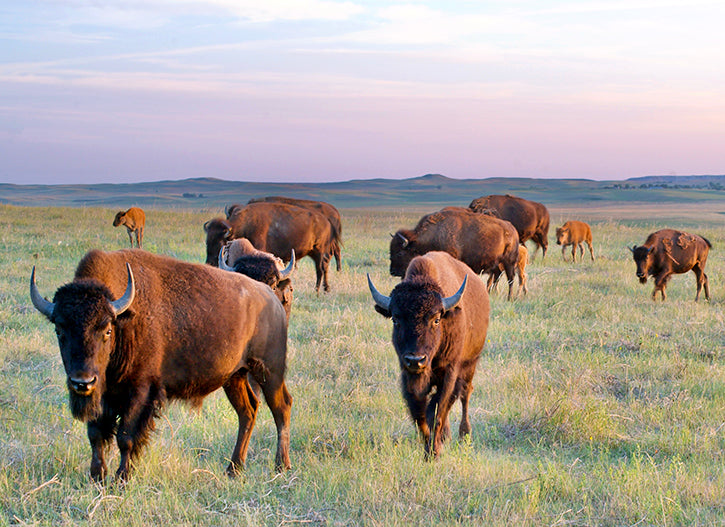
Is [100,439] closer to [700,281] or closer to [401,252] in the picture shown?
[401,252]

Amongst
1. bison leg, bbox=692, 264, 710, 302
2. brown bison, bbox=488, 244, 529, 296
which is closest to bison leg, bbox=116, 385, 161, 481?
brown bison, bbox=488, 244, 529, 296

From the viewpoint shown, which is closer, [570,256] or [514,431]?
[514,431]

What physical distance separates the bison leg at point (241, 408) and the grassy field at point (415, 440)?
14cm

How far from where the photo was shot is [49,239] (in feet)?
68.9

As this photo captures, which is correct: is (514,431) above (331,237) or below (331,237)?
below

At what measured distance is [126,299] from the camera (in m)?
4.25

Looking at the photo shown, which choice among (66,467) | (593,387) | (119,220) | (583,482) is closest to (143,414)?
(66,467)

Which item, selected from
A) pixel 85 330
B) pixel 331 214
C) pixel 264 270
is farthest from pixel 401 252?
pixel 85 330

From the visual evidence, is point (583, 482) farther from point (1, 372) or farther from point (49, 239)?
point (49, 239)

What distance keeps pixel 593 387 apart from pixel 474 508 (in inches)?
138

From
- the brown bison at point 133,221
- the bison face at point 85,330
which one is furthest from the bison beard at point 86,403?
the brown bison at point 133,221

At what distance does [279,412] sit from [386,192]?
12902cm

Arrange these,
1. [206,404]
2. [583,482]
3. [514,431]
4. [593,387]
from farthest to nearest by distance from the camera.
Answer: [593,387]
[206,404]
[514,431]
[583,482]

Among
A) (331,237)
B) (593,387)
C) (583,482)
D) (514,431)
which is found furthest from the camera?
(331,237)
